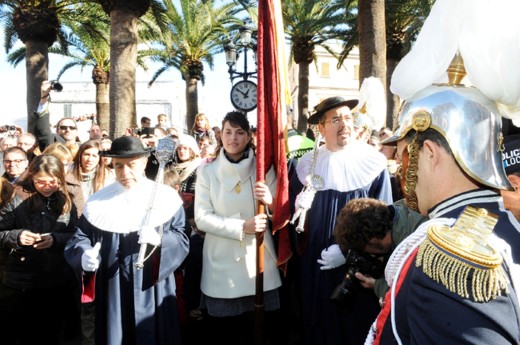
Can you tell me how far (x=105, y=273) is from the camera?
10.3 feet

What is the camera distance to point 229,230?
3.31 metres

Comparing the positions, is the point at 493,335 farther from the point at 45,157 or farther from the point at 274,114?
the point at 45,157

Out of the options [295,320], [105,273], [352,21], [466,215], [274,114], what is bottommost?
[295,320]

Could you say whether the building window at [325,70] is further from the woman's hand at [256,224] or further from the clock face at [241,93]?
the woman's hand at [256,224]

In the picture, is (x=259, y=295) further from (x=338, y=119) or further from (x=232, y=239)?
(x=338, y=119)

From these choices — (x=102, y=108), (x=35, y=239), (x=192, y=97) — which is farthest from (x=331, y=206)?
(x=192, y=97)

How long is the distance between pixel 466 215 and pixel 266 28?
2.39 metres

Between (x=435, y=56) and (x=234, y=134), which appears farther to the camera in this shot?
(x=234, y=134)

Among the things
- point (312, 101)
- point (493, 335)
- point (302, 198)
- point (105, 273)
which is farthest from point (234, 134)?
point (312, 101)

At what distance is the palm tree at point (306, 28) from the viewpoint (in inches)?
688

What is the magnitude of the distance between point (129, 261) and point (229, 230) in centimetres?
75

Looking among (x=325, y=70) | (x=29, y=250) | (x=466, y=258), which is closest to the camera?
(x=466, y=258)

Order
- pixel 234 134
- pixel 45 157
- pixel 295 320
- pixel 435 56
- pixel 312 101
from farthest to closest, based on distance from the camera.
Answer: pixel 312 101, pixel 295 320, pixel 45 157, pixel 234 134, pixel 435 56

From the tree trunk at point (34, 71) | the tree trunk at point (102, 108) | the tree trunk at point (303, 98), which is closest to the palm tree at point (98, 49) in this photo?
the tree trunk at point (102, 108)
